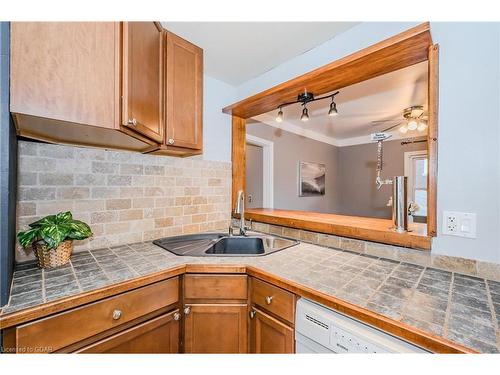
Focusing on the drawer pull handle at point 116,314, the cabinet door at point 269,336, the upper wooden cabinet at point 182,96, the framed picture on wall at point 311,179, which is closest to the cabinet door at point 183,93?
the upper wooden cabinet at point 182,96

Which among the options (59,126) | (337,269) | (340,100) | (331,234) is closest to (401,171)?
(340,100)

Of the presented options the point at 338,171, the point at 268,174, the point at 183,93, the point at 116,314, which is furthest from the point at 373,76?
the point at 338,171

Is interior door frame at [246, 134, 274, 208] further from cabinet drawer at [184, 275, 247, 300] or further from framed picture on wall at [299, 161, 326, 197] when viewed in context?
cabinet drawer at [184, 275, 247, 300]

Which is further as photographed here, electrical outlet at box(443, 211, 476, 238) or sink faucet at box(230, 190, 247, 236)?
sink faucet at box(230, 190, 247, 236)

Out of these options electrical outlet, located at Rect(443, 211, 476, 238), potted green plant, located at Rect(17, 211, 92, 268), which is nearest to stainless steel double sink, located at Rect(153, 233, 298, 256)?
potted green plant, located at Rect(17, 211, 92, 268)

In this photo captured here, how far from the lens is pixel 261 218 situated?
A: 6.18 ft

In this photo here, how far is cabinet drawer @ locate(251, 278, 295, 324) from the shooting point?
930 mm

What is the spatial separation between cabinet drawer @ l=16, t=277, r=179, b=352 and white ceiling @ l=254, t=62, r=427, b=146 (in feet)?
7.69

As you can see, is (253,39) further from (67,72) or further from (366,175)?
(366,175)

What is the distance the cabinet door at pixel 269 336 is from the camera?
3.08 ft

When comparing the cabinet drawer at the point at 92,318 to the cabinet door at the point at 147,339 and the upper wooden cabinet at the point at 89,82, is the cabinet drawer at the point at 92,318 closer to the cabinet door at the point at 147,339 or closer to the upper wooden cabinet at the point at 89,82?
the cabinet door at the point at 147,339

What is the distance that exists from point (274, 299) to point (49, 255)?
1071mm

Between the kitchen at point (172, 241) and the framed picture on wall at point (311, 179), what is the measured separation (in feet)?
7.40
